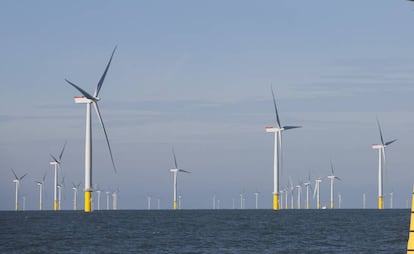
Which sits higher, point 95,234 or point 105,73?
point 105,73

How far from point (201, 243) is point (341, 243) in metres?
14.8

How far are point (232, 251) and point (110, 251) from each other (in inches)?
453

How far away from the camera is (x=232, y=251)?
Result: 81.7 meters

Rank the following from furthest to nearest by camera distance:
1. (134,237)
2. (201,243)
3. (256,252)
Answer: (134,237) → (201,243) → (256,252)

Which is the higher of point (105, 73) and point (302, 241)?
point (105, 73)

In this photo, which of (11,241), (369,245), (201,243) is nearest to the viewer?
(369,245)

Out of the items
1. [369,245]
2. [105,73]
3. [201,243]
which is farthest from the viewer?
[105,73]

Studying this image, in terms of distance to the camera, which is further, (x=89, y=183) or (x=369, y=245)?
(x=89, y=183)

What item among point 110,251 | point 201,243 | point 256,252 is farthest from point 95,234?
point 256,252

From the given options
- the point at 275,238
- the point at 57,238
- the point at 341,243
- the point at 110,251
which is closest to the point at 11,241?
the point at 57,238

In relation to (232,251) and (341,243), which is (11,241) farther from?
(341,243)

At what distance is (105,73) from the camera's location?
155125 mm

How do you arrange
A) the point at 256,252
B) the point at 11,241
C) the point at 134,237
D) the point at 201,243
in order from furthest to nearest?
1. the point at 134,237
2. the point at 11,241
3. the point at 201,243
4. the point at 256,252

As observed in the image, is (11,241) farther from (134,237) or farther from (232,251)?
(232,251)
